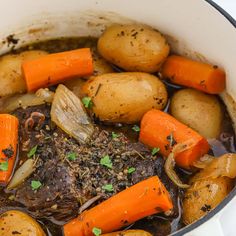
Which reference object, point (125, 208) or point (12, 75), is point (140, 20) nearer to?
point (12, 75)

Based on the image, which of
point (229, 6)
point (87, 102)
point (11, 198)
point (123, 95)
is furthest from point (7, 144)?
point (229, 6)

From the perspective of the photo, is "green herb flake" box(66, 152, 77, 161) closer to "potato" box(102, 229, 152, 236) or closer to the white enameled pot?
"potato" box(102, 229, 152, 236)

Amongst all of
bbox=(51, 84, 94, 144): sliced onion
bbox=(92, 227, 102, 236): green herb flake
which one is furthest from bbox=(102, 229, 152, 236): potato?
bbox=(51, 84, 94, 144): sliced onion

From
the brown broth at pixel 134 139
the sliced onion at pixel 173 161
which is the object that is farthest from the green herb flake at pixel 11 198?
the sliced onion at pixel 173 161

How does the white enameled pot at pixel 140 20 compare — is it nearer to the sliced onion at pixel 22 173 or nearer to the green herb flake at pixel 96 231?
the green herb flake at pixel 96 231

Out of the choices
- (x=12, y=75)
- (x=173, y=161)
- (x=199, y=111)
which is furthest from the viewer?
(x=12, y=75)
